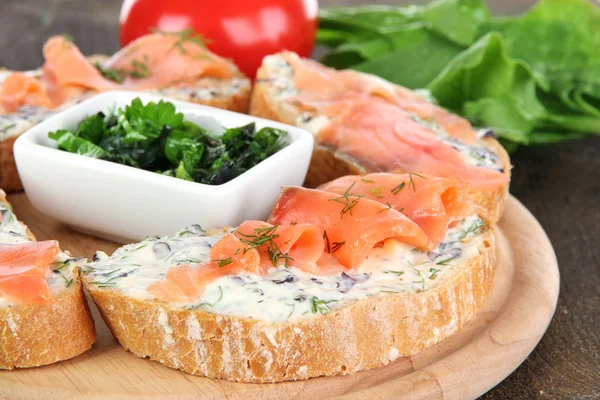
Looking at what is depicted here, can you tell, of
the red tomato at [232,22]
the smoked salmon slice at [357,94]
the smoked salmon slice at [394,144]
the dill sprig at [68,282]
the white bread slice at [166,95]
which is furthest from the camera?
the red tomato at [232,22]

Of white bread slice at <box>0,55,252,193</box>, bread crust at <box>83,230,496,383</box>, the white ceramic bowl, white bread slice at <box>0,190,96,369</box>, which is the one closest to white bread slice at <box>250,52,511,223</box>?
white bread slice at <box>0,55,252,193</box>

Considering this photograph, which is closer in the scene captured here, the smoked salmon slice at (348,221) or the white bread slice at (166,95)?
the smoked salmon slice at (348,221)

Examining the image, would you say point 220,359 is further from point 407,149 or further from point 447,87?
point 447,87

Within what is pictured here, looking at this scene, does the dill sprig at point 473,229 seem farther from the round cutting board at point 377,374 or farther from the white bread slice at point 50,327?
the white bread slice at point 50,327

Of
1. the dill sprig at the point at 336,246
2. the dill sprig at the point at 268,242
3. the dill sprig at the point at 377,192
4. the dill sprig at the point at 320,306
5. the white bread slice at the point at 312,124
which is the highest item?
the dill sprig at the point at 268,242

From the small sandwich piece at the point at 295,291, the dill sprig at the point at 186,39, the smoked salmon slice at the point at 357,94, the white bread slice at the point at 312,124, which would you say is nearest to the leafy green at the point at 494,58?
the smoked salmon slice at the point at 357,94

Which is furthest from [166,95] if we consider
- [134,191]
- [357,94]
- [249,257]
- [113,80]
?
[249,257]
